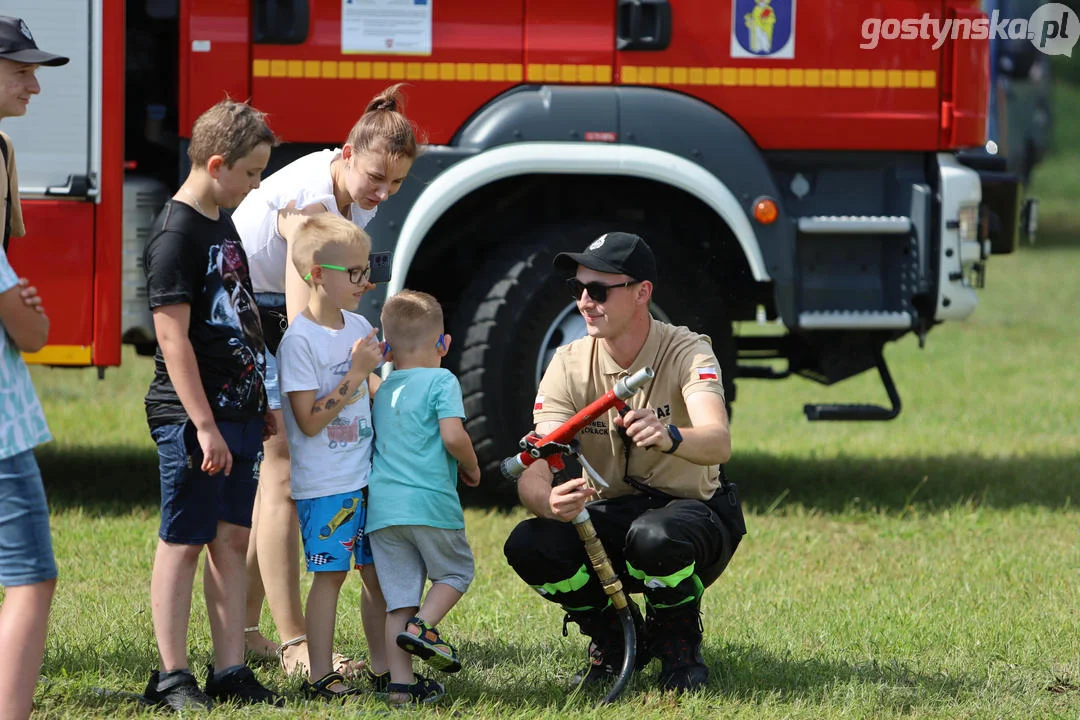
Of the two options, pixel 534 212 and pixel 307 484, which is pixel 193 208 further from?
pixel 534 212

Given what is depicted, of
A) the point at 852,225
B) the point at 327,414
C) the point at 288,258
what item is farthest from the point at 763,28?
the point at 327,414

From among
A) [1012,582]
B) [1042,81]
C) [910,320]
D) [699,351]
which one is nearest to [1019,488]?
[910,320]

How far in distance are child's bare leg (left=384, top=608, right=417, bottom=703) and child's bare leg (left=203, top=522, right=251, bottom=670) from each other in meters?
0.39

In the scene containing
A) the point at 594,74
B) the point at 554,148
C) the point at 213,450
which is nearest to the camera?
the point at 213,450

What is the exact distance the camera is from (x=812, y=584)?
499 cm

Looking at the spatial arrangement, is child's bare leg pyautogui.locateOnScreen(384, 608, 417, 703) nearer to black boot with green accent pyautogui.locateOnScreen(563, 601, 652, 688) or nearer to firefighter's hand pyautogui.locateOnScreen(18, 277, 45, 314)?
black boot with green accent pyautogui.locateOnScreen(563, 601, 652, 688)

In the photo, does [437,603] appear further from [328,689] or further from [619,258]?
[619,258]

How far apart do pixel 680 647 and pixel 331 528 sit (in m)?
1.01

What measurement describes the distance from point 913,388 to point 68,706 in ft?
25.6

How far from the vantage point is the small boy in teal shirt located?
3.60 metres

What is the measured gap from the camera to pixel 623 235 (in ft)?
12.6

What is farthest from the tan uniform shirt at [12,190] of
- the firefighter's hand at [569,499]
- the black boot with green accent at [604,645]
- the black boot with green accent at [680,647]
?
the black boot with green accent at [680,647]

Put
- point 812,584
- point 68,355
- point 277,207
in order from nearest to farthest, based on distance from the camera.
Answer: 1. point 277,207
2. point 812,584
3. point 68,355

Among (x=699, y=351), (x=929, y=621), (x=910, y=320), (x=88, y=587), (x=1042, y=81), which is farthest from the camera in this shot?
(x=1042, y=81)
